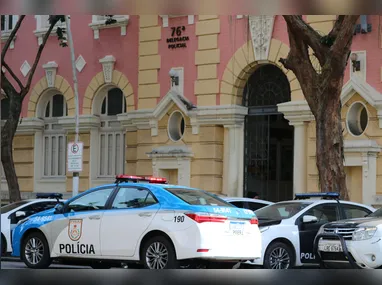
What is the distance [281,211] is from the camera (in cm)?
1667

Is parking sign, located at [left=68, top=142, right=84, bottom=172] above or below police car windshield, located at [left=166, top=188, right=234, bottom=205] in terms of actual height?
above

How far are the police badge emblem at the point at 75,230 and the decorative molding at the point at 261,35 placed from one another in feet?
40.5

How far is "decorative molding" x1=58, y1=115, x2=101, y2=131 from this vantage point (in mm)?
30484

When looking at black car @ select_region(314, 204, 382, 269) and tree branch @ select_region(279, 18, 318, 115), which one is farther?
tree branch @ select_region(279, 18, 318, 115)

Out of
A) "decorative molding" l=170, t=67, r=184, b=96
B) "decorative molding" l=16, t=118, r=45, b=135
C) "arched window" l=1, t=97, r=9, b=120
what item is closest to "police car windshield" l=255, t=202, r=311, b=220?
"decorative molding" l=170, t=67, r=184, b=96

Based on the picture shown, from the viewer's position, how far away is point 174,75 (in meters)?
28.4

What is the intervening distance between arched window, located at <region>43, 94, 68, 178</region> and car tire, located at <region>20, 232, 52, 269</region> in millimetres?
16127

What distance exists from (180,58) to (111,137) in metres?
4.25

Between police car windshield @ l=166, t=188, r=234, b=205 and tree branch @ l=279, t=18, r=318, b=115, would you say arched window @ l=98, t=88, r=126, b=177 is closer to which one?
tree branch @ l=279, t=18, r=318, b=115

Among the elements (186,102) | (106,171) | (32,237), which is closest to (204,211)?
(32,237)

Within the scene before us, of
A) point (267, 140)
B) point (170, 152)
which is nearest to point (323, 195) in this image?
point (267, 140)

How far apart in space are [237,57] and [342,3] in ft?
61.7

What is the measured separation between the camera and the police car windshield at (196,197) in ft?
45.4

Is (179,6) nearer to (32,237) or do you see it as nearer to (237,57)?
(32,237)
